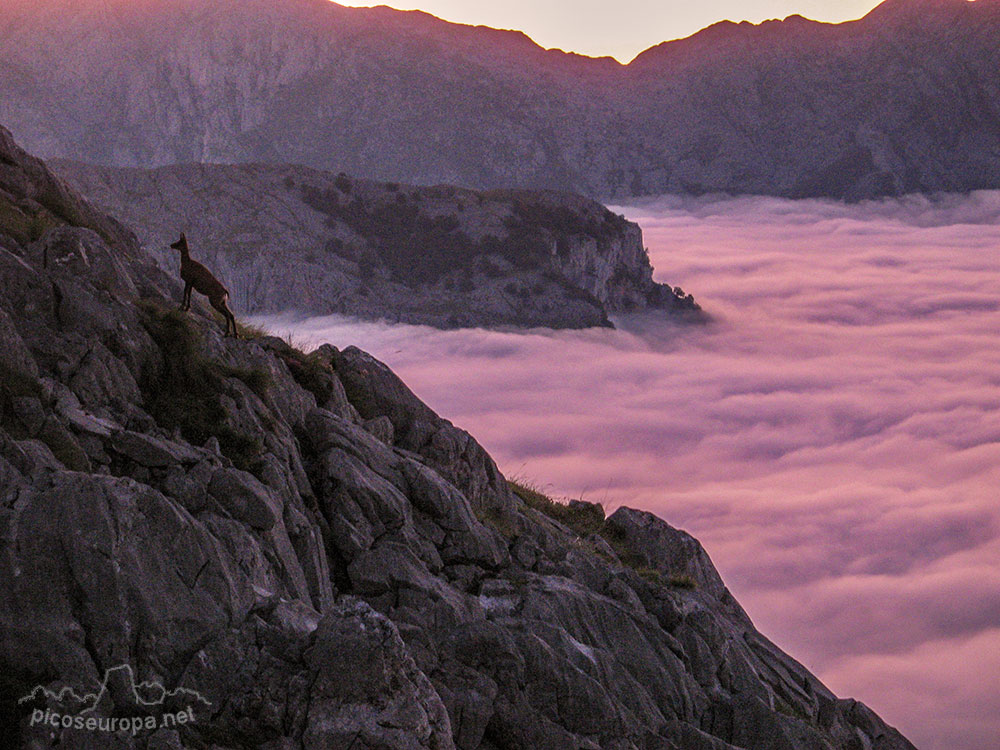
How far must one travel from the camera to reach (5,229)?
1905 cm

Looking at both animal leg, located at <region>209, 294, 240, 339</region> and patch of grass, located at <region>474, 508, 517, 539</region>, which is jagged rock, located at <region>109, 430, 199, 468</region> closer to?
animal leg, located at <region>209, 294, 240, 339</region>

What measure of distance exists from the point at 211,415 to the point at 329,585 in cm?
343

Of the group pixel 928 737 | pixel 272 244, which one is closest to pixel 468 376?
pixel 272 244

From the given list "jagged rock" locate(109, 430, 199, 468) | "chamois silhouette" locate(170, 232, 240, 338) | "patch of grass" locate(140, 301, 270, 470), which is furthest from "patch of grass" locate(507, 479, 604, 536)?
"jagged rock" locate(109, 430, 199, 468)

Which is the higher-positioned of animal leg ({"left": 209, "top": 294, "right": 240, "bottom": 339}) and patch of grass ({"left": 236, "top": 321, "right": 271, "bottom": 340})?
animal leg ({"left": 209, "top": 294, "right": 240, "bottom": 339})

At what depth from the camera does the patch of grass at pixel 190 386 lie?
16.9 meters

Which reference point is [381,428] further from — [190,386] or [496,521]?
[190,386]

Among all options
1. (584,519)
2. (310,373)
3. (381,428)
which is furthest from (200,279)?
(584,519)

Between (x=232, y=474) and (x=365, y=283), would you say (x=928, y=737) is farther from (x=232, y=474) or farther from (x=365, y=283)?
(x=365, y=283)

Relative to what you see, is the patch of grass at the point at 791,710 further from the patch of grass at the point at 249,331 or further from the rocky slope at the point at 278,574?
the patch of grass at the point at 249,331

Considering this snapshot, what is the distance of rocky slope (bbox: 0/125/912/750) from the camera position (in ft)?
38.3

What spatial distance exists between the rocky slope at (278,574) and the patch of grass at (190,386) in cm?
5

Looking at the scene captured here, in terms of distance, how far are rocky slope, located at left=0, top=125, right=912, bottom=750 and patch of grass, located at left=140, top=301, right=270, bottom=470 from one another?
46 mm

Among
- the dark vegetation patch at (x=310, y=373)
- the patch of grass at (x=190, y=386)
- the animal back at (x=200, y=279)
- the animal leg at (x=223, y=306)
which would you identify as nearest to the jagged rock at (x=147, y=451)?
the patch of grass at (x=190, y=386)
